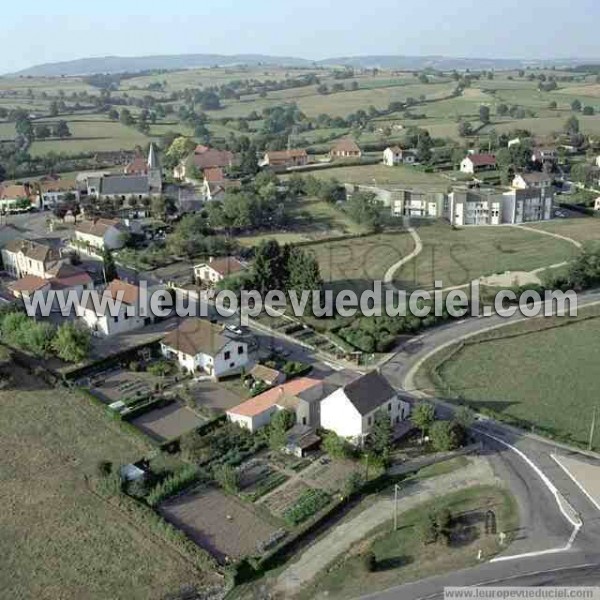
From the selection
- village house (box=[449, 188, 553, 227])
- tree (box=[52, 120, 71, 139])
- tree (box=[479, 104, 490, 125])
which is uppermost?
tree (box=[479, 104, 490, 125])

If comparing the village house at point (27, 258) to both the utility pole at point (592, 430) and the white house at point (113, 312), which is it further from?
the utility pole at point (592, 430)

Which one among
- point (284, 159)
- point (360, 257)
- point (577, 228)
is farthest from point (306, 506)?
point (284, 159)

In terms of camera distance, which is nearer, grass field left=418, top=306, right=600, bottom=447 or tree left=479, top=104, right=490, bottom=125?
grass field left=418, top=306, right=600, bottom=447

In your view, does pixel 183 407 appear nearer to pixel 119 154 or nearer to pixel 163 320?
pixel 163 320

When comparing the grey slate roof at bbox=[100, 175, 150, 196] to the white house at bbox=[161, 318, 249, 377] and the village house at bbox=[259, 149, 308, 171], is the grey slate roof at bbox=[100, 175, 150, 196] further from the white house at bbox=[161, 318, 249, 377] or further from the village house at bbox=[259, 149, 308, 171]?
the white house at bbox=[161, 318, 249, 377]

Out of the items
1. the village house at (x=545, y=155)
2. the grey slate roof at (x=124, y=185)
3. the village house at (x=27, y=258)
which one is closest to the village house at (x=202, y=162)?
the grey slate roof at (x=124, y=185)

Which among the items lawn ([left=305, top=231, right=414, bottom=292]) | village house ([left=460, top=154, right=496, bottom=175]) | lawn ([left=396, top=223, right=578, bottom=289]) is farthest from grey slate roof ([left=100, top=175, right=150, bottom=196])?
village house ([left=460, top=154, right=496, bottom=175])

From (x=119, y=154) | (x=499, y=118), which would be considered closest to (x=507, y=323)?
(x=119, y=154)
